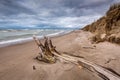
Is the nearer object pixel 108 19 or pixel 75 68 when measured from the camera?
pixel 75 68

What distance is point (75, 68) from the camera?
4.24m

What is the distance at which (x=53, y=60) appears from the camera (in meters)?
4.93

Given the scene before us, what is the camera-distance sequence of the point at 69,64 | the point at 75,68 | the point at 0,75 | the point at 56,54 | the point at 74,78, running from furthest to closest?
1. the point at 56,54
2. the point at 69,64
3. the point at 75,68
4. the point at 0,75
5. the point at 74,78

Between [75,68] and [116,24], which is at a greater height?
[116,24]

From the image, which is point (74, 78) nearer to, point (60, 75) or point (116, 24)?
point (60, 75)

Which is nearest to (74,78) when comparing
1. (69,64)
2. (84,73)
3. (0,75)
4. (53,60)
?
(84,73)

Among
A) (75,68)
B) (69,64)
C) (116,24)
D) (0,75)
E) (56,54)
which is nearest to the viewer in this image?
(0,75)

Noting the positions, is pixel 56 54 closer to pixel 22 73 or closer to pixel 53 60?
pixel 53 60

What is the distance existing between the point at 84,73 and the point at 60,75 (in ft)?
2.89

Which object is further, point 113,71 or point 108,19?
point 108,19

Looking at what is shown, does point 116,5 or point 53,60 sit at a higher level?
point 116,5

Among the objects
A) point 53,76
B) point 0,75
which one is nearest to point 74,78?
point 53,76

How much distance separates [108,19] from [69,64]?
8.13 metres

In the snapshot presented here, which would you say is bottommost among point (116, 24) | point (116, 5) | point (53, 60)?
point (53, 60)
